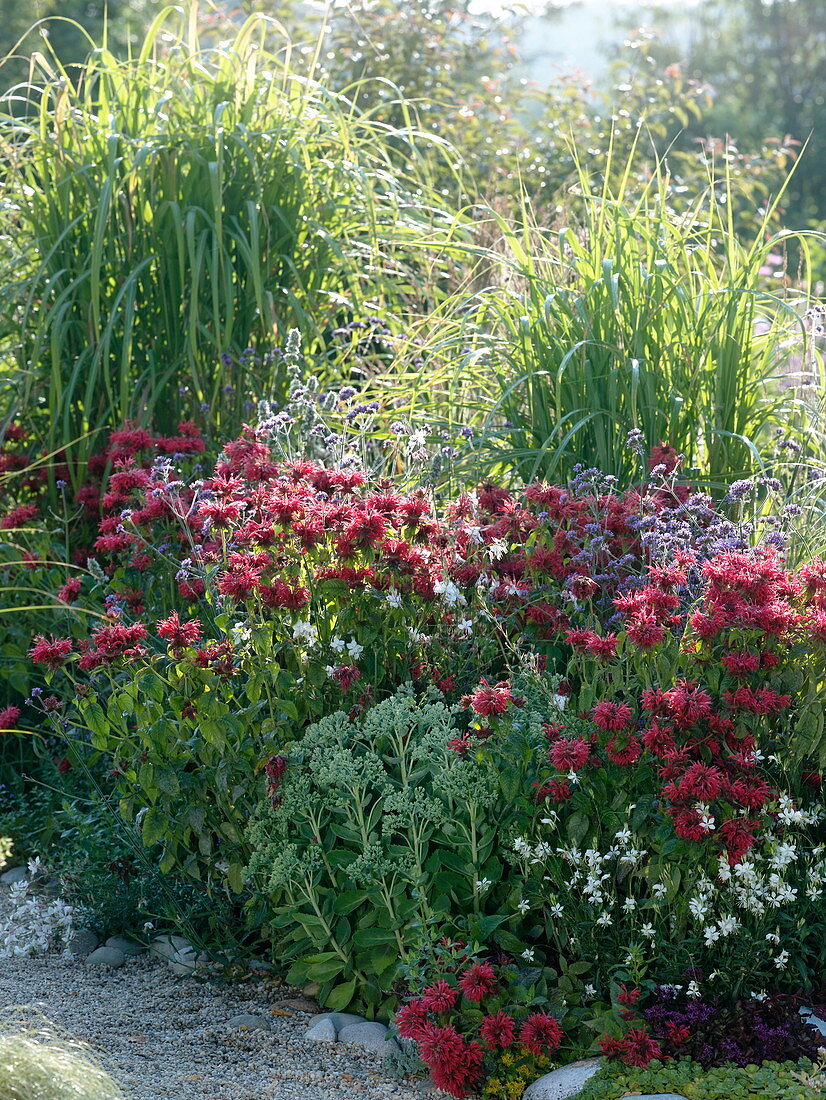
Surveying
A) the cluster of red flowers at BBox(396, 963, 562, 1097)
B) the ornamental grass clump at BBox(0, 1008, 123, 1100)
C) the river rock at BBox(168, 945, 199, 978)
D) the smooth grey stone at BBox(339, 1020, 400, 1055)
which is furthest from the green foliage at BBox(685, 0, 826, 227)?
the ornamental grass clump at BBox(0, 1008, 123, 1100)

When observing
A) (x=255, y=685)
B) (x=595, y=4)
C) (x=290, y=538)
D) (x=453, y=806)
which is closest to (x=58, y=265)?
(x=290, y=538)

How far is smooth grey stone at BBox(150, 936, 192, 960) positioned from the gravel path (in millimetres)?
33

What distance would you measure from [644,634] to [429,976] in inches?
36.2

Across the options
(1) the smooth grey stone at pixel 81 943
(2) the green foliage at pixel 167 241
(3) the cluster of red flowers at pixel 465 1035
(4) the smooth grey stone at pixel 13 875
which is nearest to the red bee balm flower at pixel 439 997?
(3) the cluster of red flowers at pixel 465 1035

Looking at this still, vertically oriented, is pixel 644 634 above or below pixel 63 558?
above

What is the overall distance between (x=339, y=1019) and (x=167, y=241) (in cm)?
303

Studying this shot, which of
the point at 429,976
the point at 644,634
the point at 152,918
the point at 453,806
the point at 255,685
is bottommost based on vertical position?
the point at 152,918

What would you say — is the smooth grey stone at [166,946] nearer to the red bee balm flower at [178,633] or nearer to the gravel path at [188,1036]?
the gravel path at [188,1036]

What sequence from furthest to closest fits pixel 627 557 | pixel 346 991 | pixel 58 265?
pixel 58 265 < pixel 627 557 < pixel 346 991

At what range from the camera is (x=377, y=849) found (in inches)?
103

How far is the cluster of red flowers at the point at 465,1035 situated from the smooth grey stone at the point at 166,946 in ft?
3.17

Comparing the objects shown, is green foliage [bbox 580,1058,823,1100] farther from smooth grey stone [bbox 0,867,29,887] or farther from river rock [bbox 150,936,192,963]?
smooth grey stone [bbox 0,867,29,887]

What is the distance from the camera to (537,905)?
2619mm

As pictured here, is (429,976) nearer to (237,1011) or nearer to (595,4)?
(237,1011)
